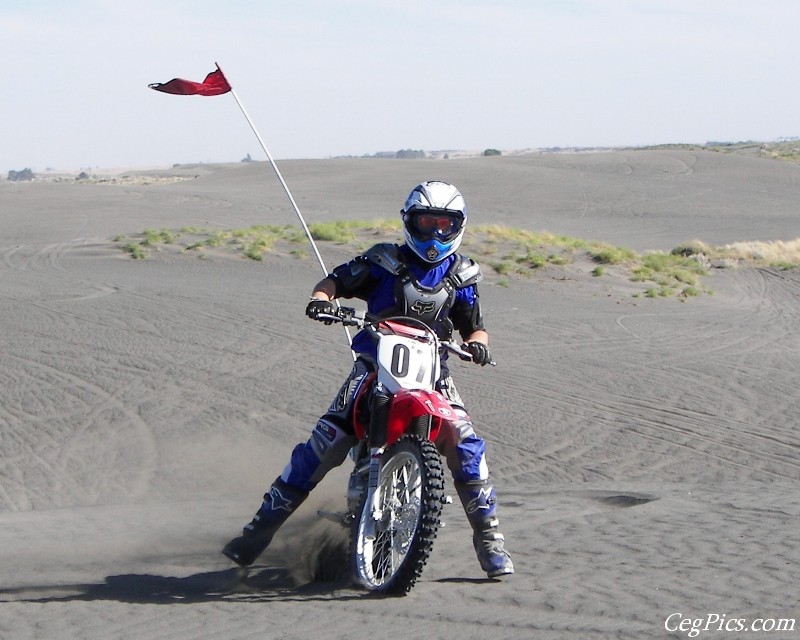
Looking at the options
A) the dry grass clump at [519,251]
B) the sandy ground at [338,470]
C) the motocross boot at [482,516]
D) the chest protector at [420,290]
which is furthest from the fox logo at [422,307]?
the dry grass clump at [519,251]

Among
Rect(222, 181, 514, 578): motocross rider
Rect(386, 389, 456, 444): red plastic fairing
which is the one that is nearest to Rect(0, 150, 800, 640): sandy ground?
Rect(222, 181, 514, 578): motocross rider

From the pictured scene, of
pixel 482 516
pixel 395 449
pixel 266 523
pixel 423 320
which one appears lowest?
pixel 266 523

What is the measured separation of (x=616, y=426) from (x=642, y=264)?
47.0ft

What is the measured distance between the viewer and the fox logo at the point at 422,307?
571 cm

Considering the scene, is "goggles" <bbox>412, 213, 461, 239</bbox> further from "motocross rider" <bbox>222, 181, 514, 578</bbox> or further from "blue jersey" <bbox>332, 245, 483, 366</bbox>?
"blue jersey" <bbox>332, 245, 483, 366</bbox>

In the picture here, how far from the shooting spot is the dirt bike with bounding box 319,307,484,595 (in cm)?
521

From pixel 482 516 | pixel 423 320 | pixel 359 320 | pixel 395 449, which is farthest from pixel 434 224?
pixel 482 516

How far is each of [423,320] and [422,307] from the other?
70 mm

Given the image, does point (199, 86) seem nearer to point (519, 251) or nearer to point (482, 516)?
point (482, 516)

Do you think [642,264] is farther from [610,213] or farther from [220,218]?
[610,213]

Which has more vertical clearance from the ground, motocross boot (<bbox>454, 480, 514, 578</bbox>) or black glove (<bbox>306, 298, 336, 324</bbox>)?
black glove (<bbox>306, 298, 336, 324</bbox>)

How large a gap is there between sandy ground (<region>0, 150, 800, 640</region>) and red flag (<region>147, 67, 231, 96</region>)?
10.1 feet

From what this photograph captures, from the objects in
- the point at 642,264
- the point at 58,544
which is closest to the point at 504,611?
the point at 58,544

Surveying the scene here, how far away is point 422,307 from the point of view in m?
5.72
